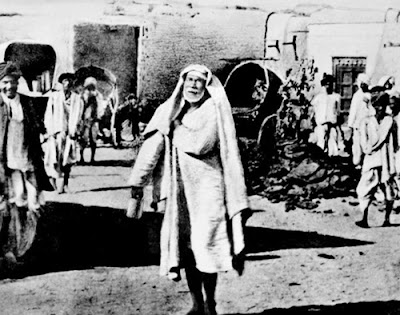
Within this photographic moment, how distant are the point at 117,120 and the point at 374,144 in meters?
1.92

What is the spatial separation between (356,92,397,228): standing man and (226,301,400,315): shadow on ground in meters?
1.12

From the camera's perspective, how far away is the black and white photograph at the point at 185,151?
4.08 metres

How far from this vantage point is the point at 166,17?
4.82 metres

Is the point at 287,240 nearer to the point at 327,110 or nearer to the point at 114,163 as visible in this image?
the point at 327,110

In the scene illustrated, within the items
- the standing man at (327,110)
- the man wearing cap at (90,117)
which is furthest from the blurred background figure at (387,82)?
the man wearing cap at (90,117)

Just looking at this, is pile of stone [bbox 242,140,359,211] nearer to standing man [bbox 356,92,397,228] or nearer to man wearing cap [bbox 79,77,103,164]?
standing man [bbox 356,92,397,228]

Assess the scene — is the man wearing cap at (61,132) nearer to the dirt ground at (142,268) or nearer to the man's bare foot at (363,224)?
the dirt ground at (142,268)

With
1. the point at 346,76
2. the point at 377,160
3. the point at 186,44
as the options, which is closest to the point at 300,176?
the point at 377,160

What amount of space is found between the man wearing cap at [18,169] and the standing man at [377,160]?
7.45ft

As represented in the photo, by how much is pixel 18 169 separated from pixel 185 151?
43.2 inches

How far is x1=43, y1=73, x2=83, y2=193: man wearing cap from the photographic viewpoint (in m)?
4.75

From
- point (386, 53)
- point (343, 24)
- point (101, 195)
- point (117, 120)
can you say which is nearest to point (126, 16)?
point (117, 120)

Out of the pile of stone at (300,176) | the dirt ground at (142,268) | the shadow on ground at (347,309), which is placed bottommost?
the shadow on ground at (347,309)

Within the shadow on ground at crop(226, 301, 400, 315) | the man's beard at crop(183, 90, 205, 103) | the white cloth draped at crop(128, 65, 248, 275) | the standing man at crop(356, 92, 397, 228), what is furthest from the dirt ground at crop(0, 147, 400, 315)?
the man's beard at crop(183, 90, 205, 103)
